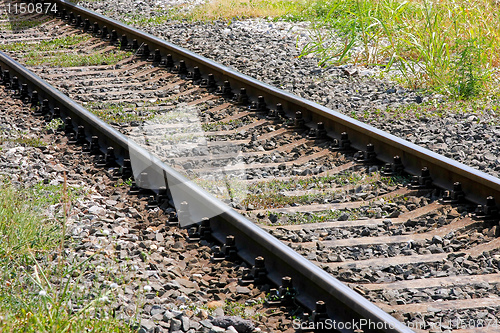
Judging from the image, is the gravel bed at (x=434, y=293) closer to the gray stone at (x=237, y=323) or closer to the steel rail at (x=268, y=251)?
the steel rail at (x=268, y=251)

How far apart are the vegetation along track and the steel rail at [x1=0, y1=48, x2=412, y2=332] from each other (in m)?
0.01

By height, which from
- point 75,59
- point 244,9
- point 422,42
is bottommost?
point 75,59

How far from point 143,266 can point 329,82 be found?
4.74 metres

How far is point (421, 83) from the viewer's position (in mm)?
7695

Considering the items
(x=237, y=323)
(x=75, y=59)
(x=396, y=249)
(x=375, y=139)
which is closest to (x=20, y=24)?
(x=75, y=59)

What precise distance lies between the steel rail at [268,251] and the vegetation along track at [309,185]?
0.01 meters

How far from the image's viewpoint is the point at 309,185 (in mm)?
5246

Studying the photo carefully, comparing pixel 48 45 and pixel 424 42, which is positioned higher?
pixel 424 42

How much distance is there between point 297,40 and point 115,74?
2774mm

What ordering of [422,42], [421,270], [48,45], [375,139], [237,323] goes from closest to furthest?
[237,323]
[421,270]
[375,139]
[422,42]
[48,45]

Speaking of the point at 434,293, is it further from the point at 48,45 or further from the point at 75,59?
the point at 48,45

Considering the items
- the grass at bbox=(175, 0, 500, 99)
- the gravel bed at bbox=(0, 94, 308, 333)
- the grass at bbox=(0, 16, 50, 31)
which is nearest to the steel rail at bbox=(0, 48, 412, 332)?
the gravel bed at bbox=(0, 94, 308, 333)

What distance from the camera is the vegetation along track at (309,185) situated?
3.68 m

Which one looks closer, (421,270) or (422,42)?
(421,270)
